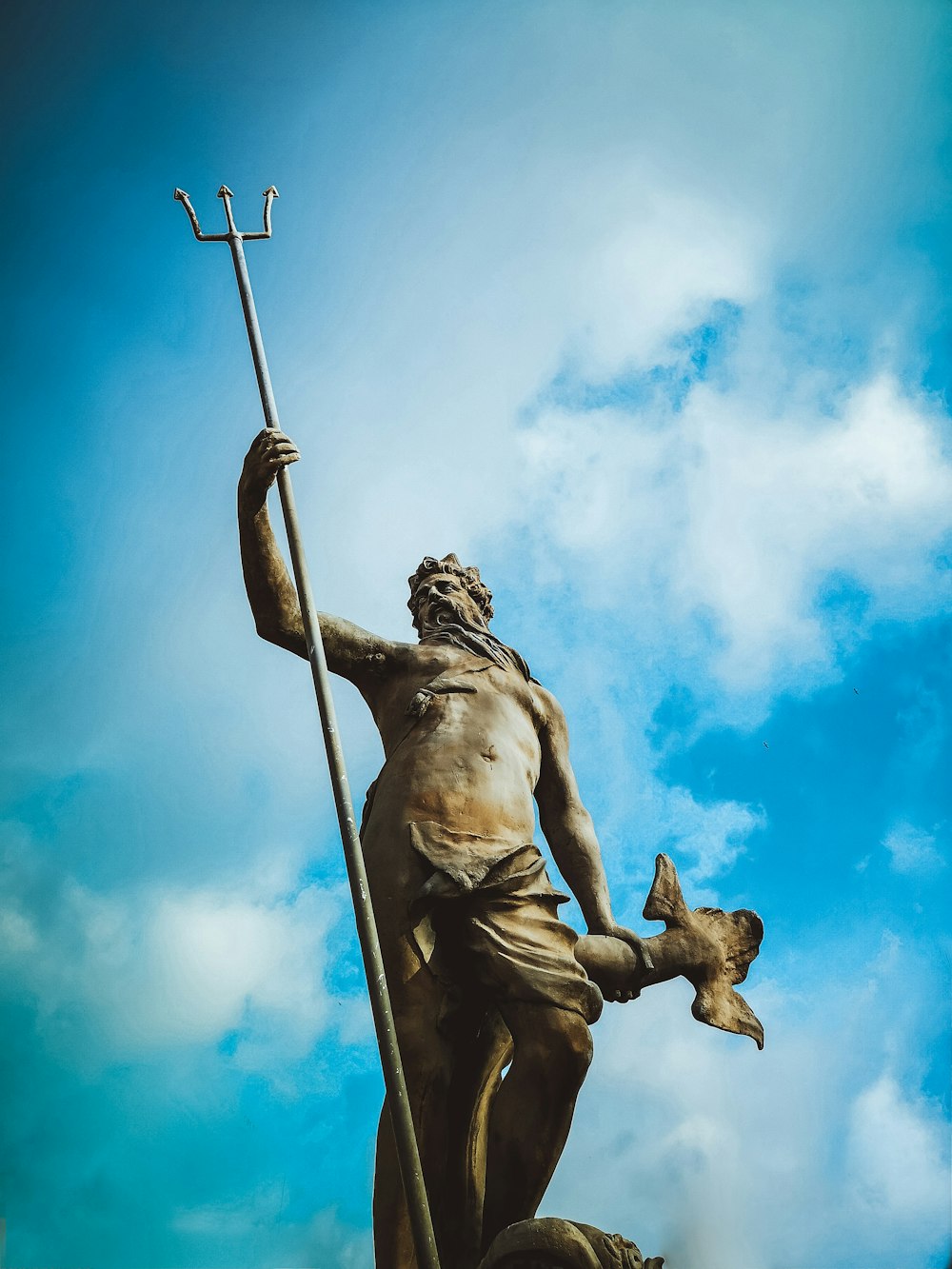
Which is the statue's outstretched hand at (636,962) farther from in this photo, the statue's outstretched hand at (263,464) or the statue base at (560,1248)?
the statue's outstretched hand at (263,464)

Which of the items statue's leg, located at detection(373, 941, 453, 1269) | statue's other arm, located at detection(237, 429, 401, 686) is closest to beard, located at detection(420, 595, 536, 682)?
statue's other arm, located at detection(237, 429, 401, 686)

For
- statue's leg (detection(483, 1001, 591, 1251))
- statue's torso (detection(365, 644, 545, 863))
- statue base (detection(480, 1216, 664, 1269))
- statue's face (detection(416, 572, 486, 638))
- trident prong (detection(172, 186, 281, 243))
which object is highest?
trident prong (detection(172, 186, 281, 243))

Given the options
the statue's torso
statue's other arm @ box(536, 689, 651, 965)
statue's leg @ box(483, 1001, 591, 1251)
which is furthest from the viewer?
statue's other arm @ box(536, 689, 651, 965)

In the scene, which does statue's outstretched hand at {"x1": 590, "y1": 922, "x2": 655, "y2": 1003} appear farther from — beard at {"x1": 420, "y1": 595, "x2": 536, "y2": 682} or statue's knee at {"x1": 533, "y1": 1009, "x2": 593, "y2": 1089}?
beard at {"x1": 420, "y1": 595, "x2": 536, "y2": 682}

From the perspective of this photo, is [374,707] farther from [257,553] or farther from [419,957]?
[419,957]

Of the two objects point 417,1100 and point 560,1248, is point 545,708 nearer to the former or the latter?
point 417,1100

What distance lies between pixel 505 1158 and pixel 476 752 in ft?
6.38

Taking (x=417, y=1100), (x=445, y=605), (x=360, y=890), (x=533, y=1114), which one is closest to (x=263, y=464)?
(x=445, y=605)

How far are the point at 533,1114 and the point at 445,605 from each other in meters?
3.12

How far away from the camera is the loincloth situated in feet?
19.0

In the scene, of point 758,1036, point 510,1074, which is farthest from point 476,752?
point 758,1036

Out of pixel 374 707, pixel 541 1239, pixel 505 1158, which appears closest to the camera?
pixel 541 1239

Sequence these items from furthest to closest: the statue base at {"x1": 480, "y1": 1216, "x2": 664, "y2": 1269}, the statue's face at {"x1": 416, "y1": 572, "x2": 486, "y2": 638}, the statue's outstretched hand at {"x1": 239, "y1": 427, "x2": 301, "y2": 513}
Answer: the statue's face at {"x1": 416, "y1": 572, "x2": 486, "y2": 638} < the statue's outstretched hand at {"x1": 239, "y1": 427, "x2": 301, "y2": 513} < the statue base at {"x1": 480, "y1": 1216, "x2": 664, "y2": 1269}

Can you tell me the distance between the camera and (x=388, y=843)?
6.21 m
